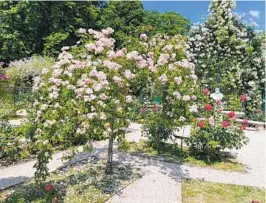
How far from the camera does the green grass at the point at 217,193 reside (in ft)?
22.6

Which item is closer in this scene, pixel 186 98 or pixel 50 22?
pixel 186 98

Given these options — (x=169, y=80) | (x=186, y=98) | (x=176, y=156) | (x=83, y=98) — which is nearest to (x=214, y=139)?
(x=176, y=156)

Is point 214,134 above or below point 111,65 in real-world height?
below

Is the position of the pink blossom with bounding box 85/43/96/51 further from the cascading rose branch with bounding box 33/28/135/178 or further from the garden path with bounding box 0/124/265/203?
the garden path with bounding box 0/124/265/203

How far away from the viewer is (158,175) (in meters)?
8.20

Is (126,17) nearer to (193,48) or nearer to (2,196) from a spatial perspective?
(193,48)

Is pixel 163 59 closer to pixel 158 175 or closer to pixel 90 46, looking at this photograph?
pixel 90 46

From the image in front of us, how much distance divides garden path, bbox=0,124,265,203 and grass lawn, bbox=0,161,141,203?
0.27m

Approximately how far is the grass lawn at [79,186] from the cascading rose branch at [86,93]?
46cm

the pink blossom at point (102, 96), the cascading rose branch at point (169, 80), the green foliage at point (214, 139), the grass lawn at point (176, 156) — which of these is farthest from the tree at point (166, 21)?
the pink blossom at point (102, 96)

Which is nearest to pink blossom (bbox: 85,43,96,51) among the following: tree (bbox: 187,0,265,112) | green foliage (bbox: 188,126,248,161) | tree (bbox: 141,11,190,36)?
green foliage (bbox: 188,126,248,161)

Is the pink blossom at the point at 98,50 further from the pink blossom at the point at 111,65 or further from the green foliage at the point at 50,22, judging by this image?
the green foliage at the point at 50,22

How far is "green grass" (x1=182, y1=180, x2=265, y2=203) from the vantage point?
6.89 m

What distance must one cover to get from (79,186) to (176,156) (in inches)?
143
